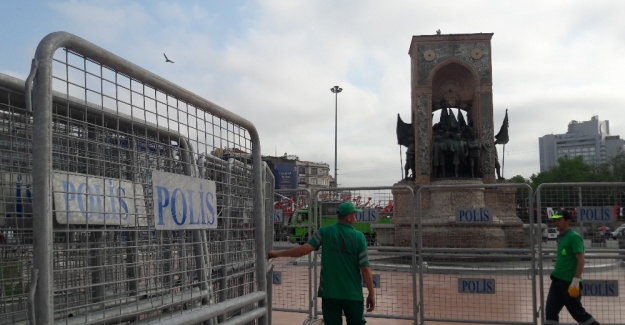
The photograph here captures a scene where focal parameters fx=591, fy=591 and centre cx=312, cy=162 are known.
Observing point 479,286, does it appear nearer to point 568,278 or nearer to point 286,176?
point 568,278

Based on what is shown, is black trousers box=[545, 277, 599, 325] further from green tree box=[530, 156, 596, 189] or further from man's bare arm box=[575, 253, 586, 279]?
green tree box=[530, 156, 596, 189]

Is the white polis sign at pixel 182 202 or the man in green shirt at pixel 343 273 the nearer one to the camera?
the white polis sign at pixel 182 202

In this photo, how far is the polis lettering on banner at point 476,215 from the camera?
27.0ft

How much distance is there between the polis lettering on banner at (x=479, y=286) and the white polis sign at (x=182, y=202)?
5.49 m

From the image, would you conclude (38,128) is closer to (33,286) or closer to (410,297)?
(33,286)

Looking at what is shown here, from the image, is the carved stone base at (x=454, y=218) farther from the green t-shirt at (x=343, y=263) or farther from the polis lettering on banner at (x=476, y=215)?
the green t-shirt at (x=343, y=263)

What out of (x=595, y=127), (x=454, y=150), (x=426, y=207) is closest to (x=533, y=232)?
(x=426, y=207)

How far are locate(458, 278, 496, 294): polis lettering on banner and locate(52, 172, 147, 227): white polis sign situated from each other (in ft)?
19.7

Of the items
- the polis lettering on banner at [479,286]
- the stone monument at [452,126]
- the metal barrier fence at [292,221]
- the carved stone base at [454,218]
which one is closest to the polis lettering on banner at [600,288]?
the polis lettering on banner at [479,286]

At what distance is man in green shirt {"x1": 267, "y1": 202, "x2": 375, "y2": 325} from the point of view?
5086 millimetres

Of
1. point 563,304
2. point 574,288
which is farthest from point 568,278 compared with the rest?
Result: point 563,304

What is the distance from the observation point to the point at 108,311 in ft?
10.1

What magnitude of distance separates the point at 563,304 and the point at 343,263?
9.91 ft

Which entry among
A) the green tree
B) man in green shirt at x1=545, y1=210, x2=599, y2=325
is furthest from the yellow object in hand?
the green tree
